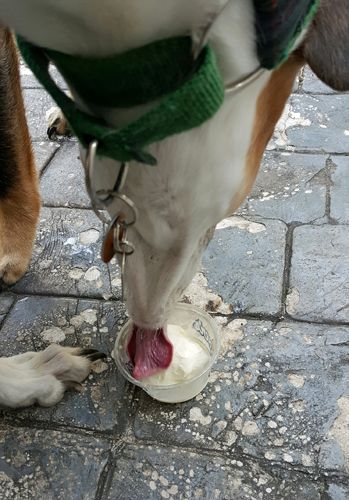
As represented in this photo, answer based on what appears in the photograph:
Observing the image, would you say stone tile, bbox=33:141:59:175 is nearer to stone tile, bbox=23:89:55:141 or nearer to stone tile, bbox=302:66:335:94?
stone tile, bbox=23:89:55:141

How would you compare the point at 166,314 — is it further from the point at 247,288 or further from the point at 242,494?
the point at 247,288

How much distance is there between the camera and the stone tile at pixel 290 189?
2.24 m

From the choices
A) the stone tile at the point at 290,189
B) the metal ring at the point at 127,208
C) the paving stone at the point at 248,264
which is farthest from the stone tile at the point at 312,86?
the metal ring at the point at 127,208

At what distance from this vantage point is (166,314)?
136cm

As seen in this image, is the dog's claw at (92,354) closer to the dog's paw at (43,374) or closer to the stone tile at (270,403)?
the dog's paw at (43,374)

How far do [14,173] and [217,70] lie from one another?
129 cm

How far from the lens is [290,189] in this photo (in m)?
2.34

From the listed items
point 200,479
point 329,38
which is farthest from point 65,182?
point 329,38

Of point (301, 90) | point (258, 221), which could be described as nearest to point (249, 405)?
point (258, 221)

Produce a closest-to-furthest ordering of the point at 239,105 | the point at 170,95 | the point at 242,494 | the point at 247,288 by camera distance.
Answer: the point at 170,95 < the point at 239,105 < the point at 242,494 < the point at 247,288

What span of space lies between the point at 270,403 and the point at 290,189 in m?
0.92

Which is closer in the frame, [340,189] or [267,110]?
[267,110]

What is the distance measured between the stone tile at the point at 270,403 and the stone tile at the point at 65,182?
85 centimetres

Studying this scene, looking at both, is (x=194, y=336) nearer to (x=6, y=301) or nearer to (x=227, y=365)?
(x=227, y=365)
